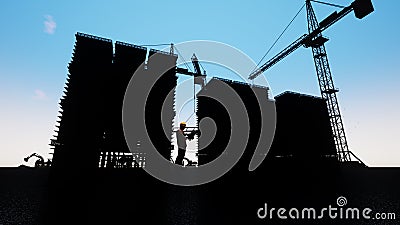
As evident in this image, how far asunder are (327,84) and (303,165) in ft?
84.1

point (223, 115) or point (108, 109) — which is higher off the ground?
point (223, 115)

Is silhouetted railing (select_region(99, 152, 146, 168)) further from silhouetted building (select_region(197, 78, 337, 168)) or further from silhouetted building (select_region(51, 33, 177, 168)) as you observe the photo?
silhouetted building (select_region(197, 78, 337, 168))

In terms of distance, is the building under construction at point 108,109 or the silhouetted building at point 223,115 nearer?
the building under construction at point 108,109

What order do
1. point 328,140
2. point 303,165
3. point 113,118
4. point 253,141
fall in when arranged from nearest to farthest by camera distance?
point 113,118 → point 253,141 → point 303,165 → point 328,140

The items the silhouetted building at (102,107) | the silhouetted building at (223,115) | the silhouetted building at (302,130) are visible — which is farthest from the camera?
the silhouetted building at (302,130)

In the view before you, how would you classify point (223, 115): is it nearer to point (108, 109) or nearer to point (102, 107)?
point (108, 109)

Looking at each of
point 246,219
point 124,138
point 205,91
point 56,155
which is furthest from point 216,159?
point 246,219

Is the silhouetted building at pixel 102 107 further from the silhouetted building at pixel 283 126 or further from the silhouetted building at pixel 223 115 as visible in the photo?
the silhouetted building at pixel 283 126

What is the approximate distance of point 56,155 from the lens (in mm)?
30344

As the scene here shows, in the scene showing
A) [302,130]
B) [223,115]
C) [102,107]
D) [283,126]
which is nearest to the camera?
[102,107]

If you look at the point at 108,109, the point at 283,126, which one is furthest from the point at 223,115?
the point at 108,109

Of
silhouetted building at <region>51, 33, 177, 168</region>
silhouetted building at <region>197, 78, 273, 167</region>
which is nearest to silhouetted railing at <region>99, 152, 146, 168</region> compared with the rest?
silhouetted building at <region>51, 33, 177, 168</region>

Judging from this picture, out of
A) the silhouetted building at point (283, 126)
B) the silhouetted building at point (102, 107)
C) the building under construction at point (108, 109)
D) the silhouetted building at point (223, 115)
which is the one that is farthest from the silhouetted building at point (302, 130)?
the silhouetted building at point (102, 107)

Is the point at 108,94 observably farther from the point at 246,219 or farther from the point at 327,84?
the point at 327,84
